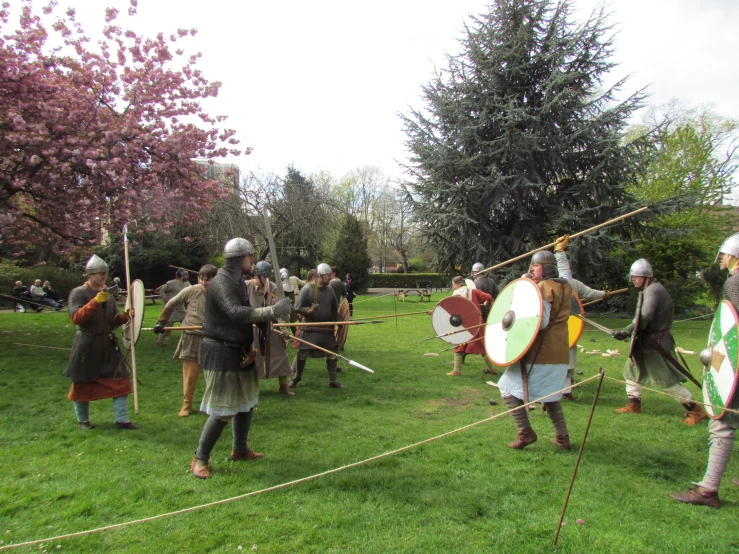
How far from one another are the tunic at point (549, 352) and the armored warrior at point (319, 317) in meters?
3.18

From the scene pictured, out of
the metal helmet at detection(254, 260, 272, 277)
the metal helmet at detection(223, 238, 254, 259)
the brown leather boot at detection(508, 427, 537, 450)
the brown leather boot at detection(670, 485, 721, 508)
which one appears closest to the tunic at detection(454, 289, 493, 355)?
the metal helmet at detection(254, 260, 272, 277)

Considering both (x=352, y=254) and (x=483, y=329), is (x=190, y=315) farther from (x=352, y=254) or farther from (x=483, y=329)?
(x=352, y=254)

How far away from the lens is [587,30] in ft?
53.5

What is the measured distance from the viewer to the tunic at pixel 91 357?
5.03 m

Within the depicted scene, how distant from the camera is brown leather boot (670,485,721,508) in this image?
11.0 feet

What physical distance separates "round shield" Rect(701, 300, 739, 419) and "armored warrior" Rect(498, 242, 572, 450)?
1158mm

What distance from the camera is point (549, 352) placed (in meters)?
4.41

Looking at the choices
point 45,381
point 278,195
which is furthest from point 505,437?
point 278,195

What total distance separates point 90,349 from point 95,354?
0.07m

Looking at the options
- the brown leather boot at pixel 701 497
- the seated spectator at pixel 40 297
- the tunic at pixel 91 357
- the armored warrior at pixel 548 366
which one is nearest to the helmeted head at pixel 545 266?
the armored warrior at pixel 548 366

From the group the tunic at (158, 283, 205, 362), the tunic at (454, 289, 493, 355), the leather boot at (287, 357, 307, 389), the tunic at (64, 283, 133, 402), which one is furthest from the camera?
the tunic at (454, 289, 493, 355)

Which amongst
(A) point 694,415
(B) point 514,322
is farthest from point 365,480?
(A) point 694,415

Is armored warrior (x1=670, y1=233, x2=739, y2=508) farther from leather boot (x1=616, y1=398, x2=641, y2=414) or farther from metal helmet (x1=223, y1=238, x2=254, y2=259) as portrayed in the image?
metal helmet (x1=223, y1=238, x2=254, y2=259)

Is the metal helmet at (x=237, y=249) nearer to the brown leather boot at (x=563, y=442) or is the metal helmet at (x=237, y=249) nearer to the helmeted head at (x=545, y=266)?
the helmeted head at (x=545, y=266)
